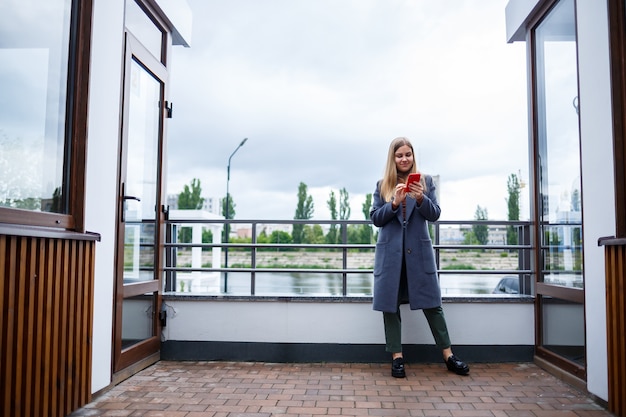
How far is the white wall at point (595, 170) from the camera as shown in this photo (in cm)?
308

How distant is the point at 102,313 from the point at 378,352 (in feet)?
7.43

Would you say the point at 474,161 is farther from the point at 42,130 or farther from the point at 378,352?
the point at 42,130

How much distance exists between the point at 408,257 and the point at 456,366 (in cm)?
92

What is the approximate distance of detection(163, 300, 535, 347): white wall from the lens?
14.2 feet

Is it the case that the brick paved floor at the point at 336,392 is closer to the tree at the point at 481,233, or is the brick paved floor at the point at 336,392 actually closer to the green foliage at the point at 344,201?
the tree at the point at 481,233

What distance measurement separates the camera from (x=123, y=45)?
3678 mm

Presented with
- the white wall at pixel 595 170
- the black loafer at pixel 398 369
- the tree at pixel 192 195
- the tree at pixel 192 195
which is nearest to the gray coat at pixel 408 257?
the black loafer at pixel 398 369

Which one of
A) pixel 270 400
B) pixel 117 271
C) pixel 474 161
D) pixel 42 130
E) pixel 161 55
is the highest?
pixel 474 161

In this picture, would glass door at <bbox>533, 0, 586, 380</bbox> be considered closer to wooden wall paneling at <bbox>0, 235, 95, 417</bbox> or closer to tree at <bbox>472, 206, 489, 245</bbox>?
tree at <bbox>472, 206, 489, 245</bbox>

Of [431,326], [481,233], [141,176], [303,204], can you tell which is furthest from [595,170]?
[303,204]

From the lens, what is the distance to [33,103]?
8.82 feet

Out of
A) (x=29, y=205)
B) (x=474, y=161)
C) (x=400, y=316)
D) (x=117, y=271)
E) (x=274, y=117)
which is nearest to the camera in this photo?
(x=29, y=205)

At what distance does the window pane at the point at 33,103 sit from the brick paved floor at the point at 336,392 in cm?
135

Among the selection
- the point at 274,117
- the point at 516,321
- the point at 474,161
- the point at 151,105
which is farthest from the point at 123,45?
the point at 274,117
